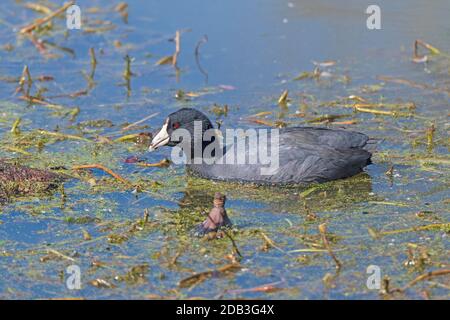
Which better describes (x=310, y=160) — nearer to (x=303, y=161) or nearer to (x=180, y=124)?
(x=303, y=161)

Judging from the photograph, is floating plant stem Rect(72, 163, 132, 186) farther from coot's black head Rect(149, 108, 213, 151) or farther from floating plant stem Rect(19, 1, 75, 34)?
floating plant stem Rect(19, 1, 75, 34)

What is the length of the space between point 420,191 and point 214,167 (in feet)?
5.15

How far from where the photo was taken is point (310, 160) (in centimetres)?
733

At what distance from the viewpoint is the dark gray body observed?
7.32 metres

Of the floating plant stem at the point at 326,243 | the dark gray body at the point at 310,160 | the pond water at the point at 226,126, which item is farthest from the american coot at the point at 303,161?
the floating plant stem at the point at 326,243

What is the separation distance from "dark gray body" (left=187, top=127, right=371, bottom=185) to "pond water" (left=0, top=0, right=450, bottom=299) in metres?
0.11

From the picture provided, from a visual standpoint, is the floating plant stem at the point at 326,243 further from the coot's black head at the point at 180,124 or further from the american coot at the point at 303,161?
the coot's black head at the point at 180,124

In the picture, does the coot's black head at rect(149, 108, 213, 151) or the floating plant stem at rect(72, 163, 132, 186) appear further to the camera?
the coot's black head at rect(149, 108, 213, 151)

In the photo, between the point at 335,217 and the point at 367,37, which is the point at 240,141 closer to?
the point at 335,217

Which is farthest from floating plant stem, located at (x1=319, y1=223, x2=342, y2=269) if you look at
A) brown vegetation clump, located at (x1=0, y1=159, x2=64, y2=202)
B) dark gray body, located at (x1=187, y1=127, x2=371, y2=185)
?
brown vegetation clump, located at (x1=0, y1=159, x2=64, y2=202)

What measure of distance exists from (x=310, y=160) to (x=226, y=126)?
144 cm

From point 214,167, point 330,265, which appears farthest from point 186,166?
point 330,265

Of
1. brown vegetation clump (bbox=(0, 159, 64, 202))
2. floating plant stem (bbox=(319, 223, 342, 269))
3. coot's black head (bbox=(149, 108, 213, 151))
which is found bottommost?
floating plant stem (bbox=(319, 223, 342, 269))

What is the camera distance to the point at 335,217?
6.65m
